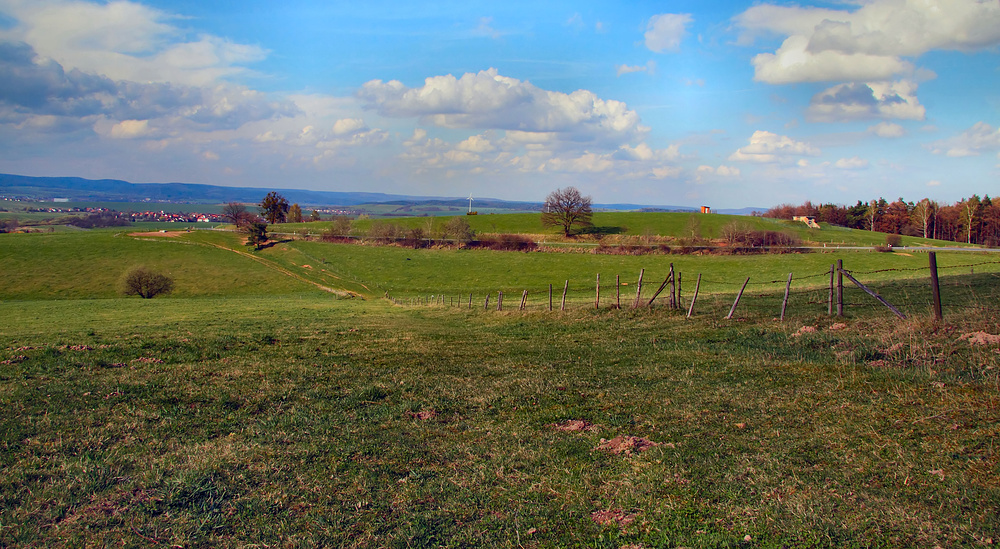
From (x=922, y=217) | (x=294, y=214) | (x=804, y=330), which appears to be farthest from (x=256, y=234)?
(x=922, y=217)

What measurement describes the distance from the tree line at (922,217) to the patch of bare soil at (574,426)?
116m

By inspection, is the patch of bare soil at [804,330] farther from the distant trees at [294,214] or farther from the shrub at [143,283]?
the distant trees at [294,214]

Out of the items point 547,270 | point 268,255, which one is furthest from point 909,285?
point 268,255

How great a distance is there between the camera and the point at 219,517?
6266 mm

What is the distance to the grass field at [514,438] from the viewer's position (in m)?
5.99

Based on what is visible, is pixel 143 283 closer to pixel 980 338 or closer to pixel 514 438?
pixel 514 438

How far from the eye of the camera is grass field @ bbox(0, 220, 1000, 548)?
5.99m

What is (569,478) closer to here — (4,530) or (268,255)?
(4,530)

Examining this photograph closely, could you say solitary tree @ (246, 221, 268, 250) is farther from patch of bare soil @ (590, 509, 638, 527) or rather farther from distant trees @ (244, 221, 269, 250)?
patch of bare soil @ (590, 509, 638, 527)

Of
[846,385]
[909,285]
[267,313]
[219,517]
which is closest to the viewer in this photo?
[219,517]

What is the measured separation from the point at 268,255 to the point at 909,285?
74868 mm

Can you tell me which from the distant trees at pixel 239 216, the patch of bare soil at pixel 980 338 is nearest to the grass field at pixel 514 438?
the patch of bare soil at pixel 980 338

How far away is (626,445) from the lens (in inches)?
330

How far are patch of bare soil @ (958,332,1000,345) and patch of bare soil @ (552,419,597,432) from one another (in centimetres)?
908
